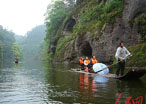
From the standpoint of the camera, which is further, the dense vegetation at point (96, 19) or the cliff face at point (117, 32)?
the cliff face at point (117, 32)

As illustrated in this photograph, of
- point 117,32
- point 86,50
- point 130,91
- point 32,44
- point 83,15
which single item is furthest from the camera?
point 32,44

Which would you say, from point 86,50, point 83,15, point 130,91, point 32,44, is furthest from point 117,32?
point 32,44

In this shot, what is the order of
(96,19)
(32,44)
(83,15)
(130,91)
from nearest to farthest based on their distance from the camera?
(130,91) → (96,19) → (83,15) → (32,44)

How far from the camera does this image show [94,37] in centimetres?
2477

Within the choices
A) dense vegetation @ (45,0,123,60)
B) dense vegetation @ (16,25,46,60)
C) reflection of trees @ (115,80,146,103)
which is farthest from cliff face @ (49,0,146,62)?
dense vegetation @ (16,25,46,60)

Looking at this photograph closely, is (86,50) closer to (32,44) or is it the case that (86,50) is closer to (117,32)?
→ (117,32)

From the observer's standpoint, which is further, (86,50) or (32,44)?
(32,44)

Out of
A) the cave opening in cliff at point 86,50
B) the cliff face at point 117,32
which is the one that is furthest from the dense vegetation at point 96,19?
the cave opening in cliff at point 86,50

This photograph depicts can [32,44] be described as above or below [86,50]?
above

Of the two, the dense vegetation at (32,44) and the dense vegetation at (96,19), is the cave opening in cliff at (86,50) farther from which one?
the dense vegetation at (32,44)

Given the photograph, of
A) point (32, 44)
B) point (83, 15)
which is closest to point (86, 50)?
point (83, 15)

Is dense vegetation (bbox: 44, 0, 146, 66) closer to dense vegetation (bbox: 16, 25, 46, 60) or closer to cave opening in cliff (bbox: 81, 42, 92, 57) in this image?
cave opening in cliff (bbox: 81, 42, 92, 57)

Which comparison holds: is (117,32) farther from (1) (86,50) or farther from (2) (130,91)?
(2) (130,91)

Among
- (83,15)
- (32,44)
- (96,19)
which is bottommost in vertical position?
(96,19)
